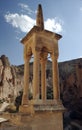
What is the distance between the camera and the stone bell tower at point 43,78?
6734mm

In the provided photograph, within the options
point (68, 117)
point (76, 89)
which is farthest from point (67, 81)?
point (68, 117)

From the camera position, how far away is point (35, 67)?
24.7 feet

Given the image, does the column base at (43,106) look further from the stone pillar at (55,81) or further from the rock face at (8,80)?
the rock face at (8,80)

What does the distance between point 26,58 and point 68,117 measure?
92.6 ft

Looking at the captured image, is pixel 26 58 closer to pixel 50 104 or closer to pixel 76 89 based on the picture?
pixel 50 104

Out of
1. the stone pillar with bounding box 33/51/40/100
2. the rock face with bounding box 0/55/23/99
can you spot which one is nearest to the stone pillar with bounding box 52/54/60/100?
the stone pillar with bounding box 33/51/40/100

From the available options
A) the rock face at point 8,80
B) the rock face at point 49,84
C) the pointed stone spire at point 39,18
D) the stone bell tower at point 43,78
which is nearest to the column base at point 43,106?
the stone bell tower at point 43,78

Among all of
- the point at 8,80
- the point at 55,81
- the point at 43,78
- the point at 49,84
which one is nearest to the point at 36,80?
the point at 55,81

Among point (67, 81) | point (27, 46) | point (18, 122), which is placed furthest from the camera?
point (67, 81)

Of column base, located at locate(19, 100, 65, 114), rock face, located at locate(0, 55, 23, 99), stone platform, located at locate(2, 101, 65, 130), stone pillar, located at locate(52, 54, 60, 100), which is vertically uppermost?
rock face, located at locate(0, 55, 23, 99)

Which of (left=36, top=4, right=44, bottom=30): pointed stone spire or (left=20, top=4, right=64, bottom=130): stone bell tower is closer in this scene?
(left=20, top=4, right=64, bottom=130): stone bell tower

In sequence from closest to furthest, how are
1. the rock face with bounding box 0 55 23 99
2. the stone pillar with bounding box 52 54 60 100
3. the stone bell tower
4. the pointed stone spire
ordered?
the stone bell tower, the stone pillar with bounding box 52 54 60 100, the pointed stone spire, the rock face with bounding box 0 55 23 99

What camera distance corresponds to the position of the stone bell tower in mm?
6734

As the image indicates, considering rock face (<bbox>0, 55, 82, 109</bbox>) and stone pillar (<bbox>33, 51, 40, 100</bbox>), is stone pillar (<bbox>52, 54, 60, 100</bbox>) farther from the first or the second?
rock face (<bbox>0, 55, 82, 109</bbox>)
